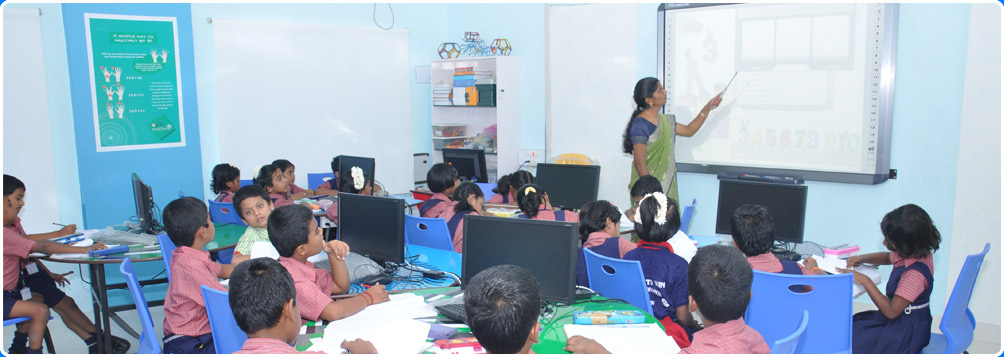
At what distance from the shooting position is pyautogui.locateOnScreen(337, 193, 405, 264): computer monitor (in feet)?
9.73

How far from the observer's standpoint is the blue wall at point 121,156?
4.98 m

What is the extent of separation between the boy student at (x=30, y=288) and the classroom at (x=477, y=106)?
147mm

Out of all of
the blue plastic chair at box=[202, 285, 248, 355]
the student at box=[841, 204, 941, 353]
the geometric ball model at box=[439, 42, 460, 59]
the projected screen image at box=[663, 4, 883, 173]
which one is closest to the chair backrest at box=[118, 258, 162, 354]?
the blue plastic chair at box=[202, 285, 248, 355]

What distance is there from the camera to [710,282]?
1887 millimetres

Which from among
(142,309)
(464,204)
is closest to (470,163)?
(464,204)

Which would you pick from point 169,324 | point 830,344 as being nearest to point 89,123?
point 169,324

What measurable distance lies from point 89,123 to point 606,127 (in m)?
4.08

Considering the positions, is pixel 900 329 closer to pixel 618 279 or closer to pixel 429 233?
pixel 618 279

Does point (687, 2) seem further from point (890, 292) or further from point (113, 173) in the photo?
point (113, 173)

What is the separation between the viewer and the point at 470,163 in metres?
5.62

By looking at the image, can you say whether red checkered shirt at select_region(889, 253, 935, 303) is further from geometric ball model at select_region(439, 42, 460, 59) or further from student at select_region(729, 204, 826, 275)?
geometric ball model at select_region(439, 42, 460, 59)

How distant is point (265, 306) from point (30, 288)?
Answer: 2.79 m

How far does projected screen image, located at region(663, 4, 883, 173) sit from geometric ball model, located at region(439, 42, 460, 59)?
7.64ft

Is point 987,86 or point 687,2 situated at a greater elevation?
point 687,2
